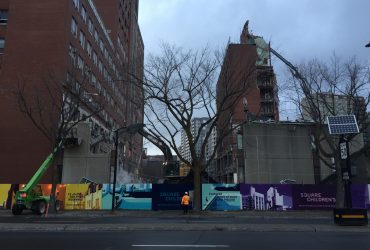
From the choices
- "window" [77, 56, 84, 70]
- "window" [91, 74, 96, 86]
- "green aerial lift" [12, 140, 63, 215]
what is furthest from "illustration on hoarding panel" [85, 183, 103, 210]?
"window" [91, 74, 96, 86]

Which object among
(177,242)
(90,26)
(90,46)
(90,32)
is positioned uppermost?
(90,26)

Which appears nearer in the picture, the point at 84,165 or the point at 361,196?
the point at 361,196

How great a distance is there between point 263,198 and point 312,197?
407 cm

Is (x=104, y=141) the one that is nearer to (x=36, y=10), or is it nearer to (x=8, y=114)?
(x=8, y=114)

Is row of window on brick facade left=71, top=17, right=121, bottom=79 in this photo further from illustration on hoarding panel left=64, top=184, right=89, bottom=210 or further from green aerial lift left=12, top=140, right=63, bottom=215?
green aerial lift left=12, top=140, right=63, bottom=215

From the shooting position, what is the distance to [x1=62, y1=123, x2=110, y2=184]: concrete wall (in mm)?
45594

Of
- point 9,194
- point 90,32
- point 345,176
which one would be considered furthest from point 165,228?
point 90,32

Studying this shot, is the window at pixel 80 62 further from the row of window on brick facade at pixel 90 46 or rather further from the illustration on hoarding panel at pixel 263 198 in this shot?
the illustration on hoarding panel at pixel 263 198

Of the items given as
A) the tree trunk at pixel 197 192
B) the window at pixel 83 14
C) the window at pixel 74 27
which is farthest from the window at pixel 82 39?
the tree trunk at pixel 197 192

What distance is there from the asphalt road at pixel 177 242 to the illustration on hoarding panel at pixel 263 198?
20541 millimetres

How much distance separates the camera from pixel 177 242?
11914mm

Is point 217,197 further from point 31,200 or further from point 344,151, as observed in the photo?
point 344,151

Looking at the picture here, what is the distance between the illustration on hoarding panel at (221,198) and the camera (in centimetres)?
3425

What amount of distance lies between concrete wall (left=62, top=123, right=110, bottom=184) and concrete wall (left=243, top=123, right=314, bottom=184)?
15.8 meters
